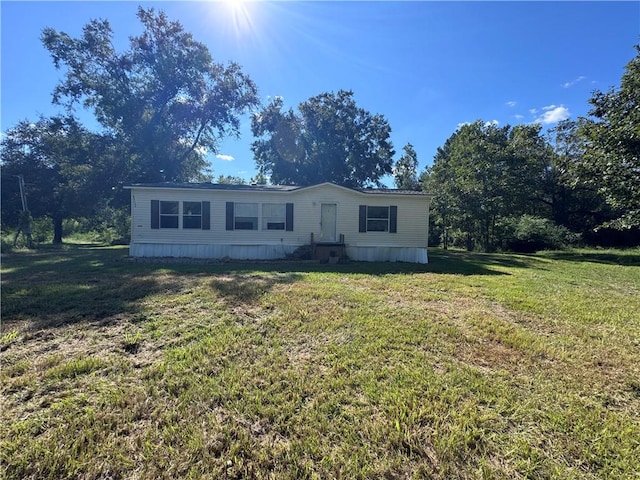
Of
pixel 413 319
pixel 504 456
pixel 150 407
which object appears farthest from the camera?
pixel 413 319

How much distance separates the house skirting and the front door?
2.62 ft

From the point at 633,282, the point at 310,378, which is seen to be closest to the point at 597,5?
the point at 633,282

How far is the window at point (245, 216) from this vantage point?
11.3 metres

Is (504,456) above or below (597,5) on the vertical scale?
below

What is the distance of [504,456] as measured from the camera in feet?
6.23

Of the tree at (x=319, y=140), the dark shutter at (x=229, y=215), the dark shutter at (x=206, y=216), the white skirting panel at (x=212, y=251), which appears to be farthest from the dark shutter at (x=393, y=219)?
the tree at (x=319, y=140)

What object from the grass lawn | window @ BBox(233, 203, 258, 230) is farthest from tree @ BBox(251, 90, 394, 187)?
the grass lawn

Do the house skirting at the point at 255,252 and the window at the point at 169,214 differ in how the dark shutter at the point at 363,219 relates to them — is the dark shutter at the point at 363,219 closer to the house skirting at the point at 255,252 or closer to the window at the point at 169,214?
the house skirting at the point at 255,252

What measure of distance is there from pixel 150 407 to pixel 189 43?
22645 millimetres

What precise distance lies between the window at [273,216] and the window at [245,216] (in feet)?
1.11

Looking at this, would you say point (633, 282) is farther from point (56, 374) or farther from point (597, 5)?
point (56, 374)

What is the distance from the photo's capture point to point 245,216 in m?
11.4

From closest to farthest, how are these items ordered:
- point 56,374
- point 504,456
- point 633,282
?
point 504,456
point 56,374
point 633,282

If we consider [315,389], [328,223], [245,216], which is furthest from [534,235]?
[315,389]
